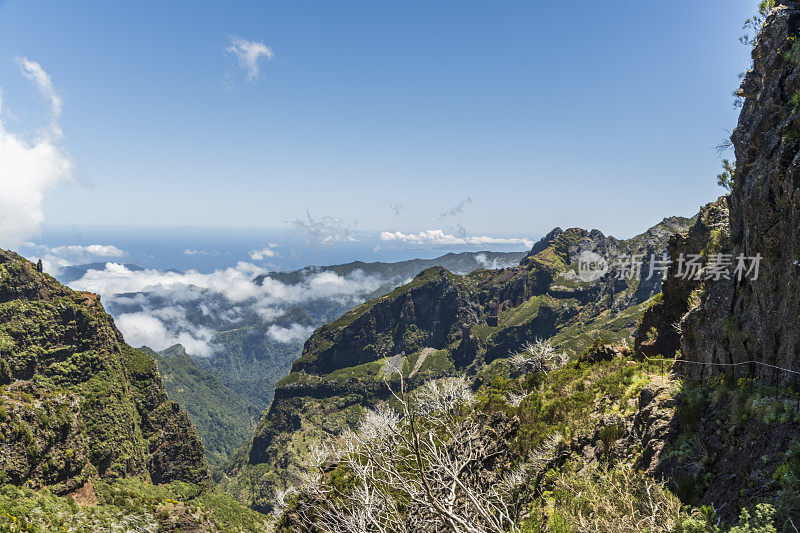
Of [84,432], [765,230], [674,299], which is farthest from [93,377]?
[765,230]

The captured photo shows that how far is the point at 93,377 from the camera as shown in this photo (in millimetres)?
91500

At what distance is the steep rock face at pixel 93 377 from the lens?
80000 mm

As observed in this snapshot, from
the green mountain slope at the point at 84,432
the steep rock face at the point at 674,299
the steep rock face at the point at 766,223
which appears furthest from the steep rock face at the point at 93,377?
the steep rock face at the point at 766,223

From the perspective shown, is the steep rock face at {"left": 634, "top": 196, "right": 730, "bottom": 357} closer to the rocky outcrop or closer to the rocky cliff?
the rocky cliff

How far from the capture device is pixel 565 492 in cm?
986

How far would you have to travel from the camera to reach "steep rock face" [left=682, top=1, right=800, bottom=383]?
10.4 metres

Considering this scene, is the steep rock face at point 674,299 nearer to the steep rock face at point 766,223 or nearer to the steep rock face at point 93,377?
the steep rock face at point 766,223

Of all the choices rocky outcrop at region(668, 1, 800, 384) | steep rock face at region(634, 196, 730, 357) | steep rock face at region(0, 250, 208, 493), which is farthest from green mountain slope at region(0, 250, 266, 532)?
steep rock face at region(634, 196, 730, 357)

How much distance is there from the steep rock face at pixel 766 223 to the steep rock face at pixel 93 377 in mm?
74860

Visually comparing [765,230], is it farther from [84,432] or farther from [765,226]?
[84,432]

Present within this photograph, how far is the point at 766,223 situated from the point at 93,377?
130 meters

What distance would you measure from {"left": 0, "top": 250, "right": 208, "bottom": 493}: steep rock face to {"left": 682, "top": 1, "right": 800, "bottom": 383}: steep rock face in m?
74.9

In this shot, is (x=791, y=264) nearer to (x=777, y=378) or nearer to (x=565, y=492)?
(x=777, y=378)

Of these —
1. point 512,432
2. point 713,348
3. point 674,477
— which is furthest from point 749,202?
point 512,432
